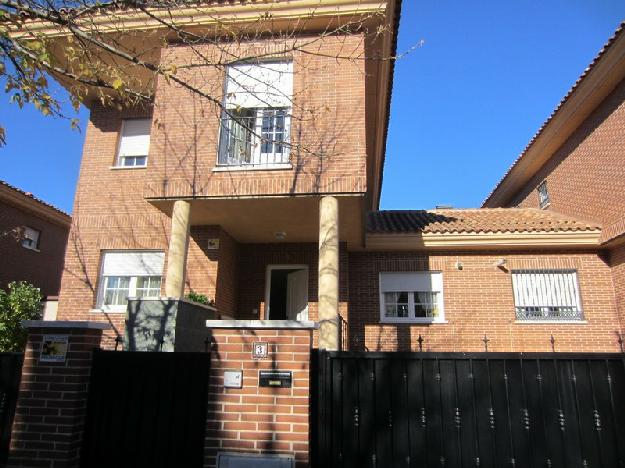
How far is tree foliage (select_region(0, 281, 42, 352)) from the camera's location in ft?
32.5

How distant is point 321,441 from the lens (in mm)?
4250

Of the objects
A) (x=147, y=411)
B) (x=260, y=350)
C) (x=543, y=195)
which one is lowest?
(x=147, y=411)

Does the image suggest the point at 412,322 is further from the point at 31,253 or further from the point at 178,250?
the point at 31,253

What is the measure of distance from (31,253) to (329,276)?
1342 centimetres

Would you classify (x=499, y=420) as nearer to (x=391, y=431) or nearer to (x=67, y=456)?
(x=391, y=431)

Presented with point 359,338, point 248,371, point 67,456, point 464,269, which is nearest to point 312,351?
point 248,371

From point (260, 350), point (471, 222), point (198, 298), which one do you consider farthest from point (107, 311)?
point (471, 222)

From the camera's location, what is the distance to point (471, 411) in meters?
4.16

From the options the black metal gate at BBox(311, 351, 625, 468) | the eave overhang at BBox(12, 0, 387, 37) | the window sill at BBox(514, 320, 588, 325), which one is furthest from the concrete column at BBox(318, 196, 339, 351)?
the window sill at BBox(514, 320, 588, 325)

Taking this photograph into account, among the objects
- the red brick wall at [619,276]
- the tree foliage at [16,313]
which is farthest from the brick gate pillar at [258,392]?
the red brick wall at [619,276]

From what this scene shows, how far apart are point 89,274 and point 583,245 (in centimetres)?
1192

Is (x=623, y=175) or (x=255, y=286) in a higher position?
(x=623, y=175)

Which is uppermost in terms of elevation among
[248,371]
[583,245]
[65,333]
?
[583,245]

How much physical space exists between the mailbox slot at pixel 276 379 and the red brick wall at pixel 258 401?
0.04m
